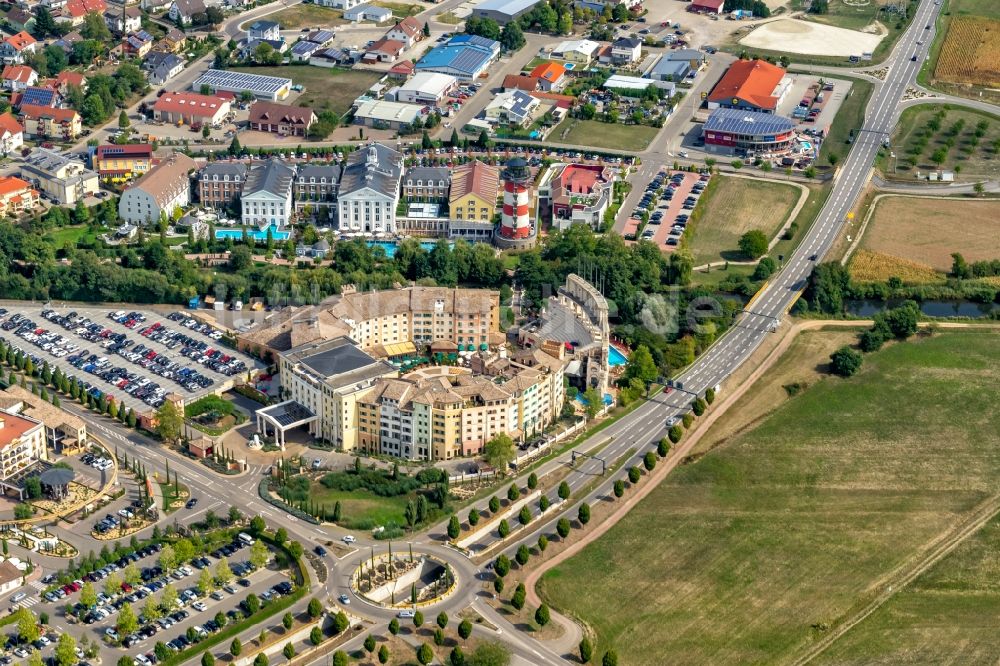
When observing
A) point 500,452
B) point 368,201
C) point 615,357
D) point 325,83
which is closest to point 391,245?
point 368,201

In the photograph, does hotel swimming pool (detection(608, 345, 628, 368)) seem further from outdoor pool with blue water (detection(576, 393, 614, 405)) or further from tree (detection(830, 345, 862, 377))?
tree (detection(830, 345, 862, 377))

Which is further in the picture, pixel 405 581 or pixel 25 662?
pixel 405 581

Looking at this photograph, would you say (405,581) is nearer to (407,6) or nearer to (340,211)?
(340,211)

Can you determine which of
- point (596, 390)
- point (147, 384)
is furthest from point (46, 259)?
point (596, 390)

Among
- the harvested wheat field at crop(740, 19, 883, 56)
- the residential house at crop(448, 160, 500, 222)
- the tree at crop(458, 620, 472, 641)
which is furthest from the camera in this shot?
the harvested wheat field at crop(740, 19, 883, 56)

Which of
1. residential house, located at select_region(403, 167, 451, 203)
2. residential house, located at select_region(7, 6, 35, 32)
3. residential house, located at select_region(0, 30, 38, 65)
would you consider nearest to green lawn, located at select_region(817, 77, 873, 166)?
residential house, located at select_region(403, 167, 451, 203)
